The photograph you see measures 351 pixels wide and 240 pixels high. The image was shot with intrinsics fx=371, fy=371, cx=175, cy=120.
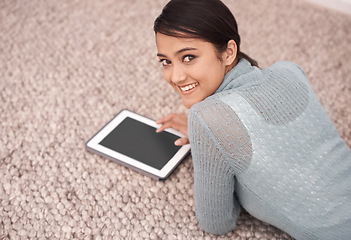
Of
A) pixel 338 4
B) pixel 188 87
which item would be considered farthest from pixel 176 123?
pixel 338 4

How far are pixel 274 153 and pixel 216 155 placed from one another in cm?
14

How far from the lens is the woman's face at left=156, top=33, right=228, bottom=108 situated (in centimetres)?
90

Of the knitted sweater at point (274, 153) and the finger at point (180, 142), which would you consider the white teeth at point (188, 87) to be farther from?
the finger at point (180, 142)

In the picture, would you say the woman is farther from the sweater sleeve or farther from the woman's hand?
the woman's hand

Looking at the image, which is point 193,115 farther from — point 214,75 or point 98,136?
point 98,136

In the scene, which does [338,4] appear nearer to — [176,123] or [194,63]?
[176,123]

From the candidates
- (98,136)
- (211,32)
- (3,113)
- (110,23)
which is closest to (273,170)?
(211,32)

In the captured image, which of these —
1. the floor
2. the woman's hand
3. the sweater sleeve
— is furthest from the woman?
the floor

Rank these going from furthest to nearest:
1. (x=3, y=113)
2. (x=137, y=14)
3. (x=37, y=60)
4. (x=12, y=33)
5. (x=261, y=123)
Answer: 1. (x=137, y=14)
2. (x=12, y=33)
3. (x=37, y=60)
4. (x=3, y=113)
5. (x=261, y=123)

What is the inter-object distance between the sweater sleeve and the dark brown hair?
6.5 inches

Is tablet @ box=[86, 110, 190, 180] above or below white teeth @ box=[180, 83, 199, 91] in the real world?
below

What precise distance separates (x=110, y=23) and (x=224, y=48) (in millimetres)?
1197

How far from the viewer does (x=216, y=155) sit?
35.0 inches

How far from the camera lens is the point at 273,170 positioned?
0.88 meters
